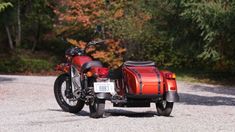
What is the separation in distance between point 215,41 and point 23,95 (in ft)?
25.4

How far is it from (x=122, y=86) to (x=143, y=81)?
1.99 feet

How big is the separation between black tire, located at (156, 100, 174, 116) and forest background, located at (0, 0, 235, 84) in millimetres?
4856

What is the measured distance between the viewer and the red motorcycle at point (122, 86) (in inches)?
385

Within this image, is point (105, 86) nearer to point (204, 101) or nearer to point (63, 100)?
point (63, 100)

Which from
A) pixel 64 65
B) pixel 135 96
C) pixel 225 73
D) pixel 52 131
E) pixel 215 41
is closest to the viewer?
pixel 52 131

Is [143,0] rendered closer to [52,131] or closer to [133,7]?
[133,7]

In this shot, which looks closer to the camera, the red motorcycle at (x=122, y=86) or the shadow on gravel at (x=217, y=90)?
the red motorcycle at (x=122, y=86)

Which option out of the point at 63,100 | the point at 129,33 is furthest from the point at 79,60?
the point at 129,33

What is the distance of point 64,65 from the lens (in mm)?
11211

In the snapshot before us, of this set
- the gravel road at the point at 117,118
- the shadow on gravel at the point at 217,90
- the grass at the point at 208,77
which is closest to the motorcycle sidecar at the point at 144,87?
the gravel road at the point at 117,118

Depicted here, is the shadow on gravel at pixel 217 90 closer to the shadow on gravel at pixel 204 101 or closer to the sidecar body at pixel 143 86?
the shadow on gravel at pixel 204 101

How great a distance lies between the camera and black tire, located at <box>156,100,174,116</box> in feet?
33.7

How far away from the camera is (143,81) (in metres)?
9.70

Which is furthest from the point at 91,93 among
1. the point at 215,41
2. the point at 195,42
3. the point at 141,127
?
the point at 195,42
